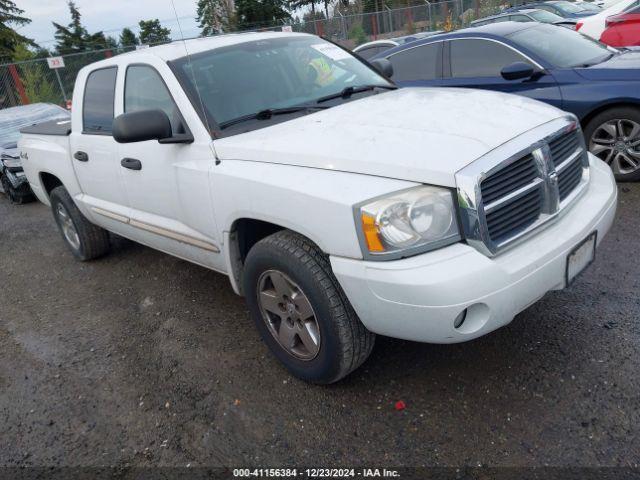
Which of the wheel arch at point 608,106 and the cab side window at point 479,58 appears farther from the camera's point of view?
the cab side window at point 479,58

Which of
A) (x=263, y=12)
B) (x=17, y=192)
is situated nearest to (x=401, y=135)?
(x=17, y=192)

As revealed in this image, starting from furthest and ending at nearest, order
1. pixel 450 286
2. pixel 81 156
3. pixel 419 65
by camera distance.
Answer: pixel 419 65 < pixel 81 156 < pixel 450 286

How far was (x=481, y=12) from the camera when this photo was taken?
24.8 metres

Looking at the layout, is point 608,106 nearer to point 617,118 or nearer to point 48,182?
point 617,118

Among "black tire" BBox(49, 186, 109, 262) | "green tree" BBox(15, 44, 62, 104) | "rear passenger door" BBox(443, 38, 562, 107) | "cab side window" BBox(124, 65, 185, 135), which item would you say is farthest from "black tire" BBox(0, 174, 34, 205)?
"green tree" BBox(15, 44, 62, 104)

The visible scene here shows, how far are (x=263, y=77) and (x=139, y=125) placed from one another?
2.81 feet

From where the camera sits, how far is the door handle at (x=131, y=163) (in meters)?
3.47

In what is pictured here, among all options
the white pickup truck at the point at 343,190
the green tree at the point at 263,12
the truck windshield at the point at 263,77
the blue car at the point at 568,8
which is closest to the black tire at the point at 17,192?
the green tree at the point at 263,12

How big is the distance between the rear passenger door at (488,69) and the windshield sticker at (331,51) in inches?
91.0

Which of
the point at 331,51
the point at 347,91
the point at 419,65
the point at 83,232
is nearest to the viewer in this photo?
→ the point at 347,91

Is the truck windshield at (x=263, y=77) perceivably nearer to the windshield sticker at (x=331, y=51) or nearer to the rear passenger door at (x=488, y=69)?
the windshield sticker at (x=331, y=51)

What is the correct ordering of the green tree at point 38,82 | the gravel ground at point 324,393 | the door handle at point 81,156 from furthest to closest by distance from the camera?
the green tree at point 38,82
the door handle at point 81,156
the gravel ground at point 324,393

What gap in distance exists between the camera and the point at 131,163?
3.53 meters

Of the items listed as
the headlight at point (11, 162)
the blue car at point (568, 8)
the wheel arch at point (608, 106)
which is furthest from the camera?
the blue car at point (568, 8)
